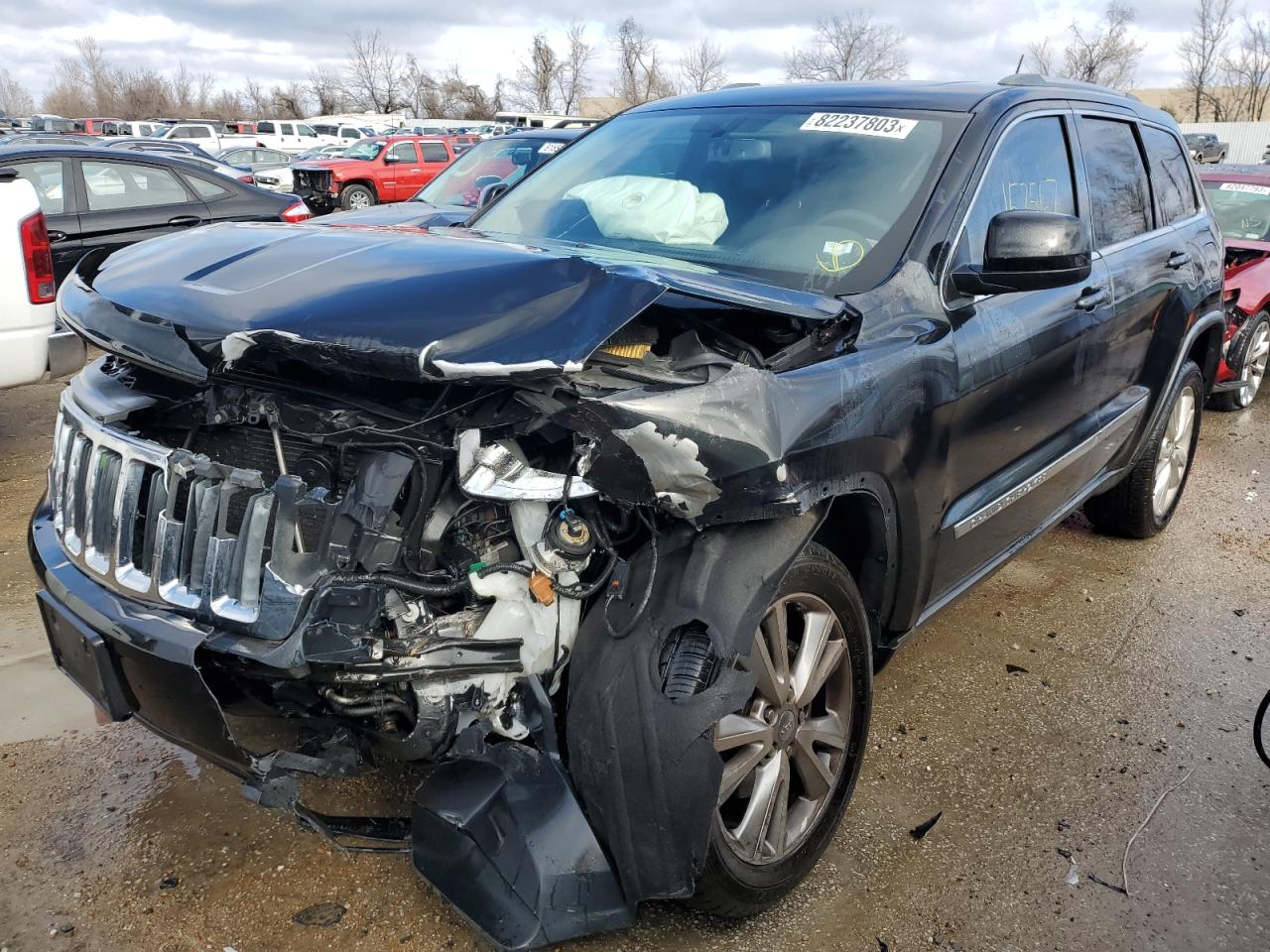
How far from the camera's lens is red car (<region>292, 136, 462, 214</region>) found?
2034 cm

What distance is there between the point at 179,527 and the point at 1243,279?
24.8 feet

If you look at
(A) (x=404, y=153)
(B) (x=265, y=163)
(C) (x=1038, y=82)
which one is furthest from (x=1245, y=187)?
(B) (x=265, y=163)

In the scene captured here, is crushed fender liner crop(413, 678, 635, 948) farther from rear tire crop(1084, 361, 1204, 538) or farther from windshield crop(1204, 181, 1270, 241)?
windshield crop(1204, 181, 1270, 241)

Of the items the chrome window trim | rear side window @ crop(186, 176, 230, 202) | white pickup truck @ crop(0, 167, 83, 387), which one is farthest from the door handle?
rear side window @ crop(186, 176, 230, 202)

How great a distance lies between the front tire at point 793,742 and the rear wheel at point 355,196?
65.5 ft

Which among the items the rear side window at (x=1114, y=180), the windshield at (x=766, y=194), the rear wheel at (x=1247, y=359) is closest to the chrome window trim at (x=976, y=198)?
the windshield at (x=766, y=194)

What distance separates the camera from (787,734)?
2357 millimetres

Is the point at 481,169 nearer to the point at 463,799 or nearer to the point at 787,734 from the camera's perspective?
the point at 787,734

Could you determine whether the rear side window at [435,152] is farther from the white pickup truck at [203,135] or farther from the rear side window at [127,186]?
the rear side window at [127,186]

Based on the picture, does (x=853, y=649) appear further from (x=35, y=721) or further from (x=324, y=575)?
(x=35, y=721)

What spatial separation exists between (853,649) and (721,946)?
A: 0.77 meters

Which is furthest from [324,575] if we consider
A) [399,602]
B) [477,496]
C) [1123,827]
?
[1123,827]

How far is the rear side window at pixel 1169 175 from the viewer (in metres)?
4.15

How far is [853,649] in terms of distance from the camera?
8.30 feet
